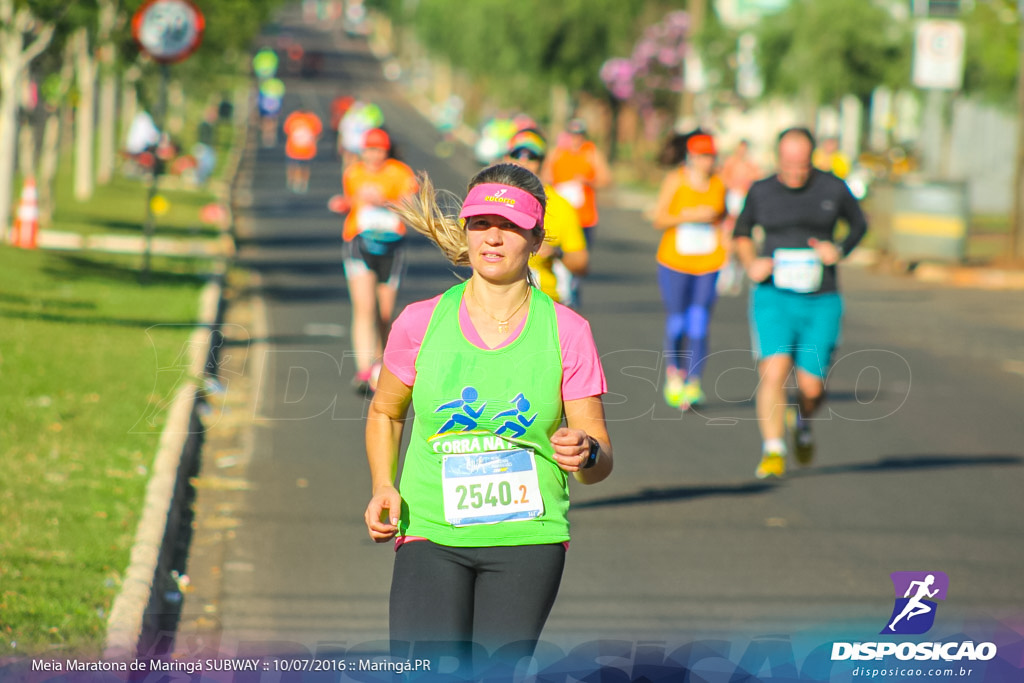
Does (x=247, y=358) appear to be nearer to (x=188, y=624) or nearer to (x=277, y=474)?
(x=277, y=474)

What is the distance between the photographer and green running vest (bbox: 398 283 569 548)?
4262mm

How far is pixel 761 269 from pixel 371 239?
367cm

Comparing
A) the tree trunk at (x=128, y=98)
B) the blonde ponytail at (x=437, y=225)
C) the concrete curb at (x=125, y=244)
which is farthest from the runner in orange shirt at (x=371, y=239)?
the tree trunk at (x=128, y=98)

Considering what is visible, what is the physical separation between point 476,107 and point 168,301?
77048mm

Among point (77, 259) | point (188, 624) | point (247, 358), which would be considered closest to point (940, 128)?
point (77, 259)

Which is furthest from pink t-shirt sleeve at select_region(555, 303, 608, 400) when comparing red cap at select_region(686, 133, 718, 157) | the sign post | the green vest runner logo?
the sign post

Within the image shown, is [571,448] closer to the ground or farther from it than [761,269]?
closer to the ground

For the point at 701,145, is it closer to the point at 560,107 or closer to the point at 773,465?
the point at 773,465

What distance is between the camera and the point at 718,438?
1123 centimetres

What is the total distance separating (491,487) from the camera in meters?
4.24

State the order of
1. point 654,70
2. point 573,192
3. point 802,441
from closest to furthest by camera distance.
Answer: point 802,441
point 573,192
point 654,70

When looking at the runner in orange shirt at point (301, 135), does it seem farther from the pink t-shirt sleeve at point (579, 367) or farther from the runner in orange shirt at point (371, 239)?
the pink t-shirt sleeve at point (579, 367)

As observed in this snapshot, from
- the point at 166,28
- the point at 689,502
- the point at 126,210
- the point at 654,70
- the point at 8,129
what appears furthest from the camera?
the point at 654,70

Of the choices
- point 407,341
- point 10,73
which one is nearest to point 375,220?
point 407,341
